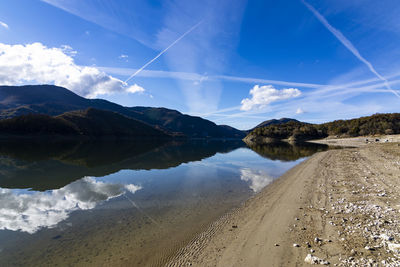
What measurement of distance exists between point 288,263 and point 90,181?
66.3 feet

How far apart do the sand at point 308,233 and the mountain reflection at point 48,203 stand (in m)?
8.84

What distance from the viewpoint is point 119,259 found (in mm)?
7137

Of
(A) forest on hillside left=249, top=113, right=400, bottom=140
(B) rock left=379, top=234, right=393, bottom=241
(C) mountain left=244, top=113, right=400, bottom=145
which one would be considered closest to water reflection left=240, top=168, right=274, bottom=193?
(B) rock left=379, top=234, right=393, bottom=241

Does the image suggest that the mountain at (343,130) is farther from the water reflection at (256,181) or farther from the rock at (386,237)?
the rock at (386,237)

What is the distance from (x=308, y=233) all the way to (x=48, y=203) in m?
16.6

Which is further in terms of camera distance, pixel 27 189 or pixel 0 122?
pixel 0 122

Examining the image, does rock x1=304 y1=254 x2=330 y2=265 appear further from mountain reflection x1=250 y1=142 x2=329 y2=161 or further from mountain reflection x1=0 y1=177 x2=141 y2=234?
mountain reflection x1=250 y1=142 x2=329 y2=161

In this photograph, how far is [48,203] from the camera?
42.6 feet

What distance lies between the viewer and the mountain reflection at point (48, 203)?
10.1m

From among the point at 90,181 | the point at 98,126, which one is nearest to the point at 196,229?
the point at 90,181

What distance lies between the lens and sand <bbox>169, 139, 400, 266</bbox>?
599cm

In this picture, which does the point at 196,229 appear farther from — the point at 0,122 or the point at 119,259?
the point at 0,122

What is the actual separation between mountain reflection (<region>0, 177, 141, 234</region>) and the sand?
29.0 feet

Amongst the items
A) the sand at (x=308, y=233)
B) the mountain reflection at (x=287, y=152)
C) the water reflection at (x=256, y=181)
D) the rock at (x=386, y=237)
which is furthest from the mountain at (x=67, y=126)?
the rock at (x=386, y=237)
